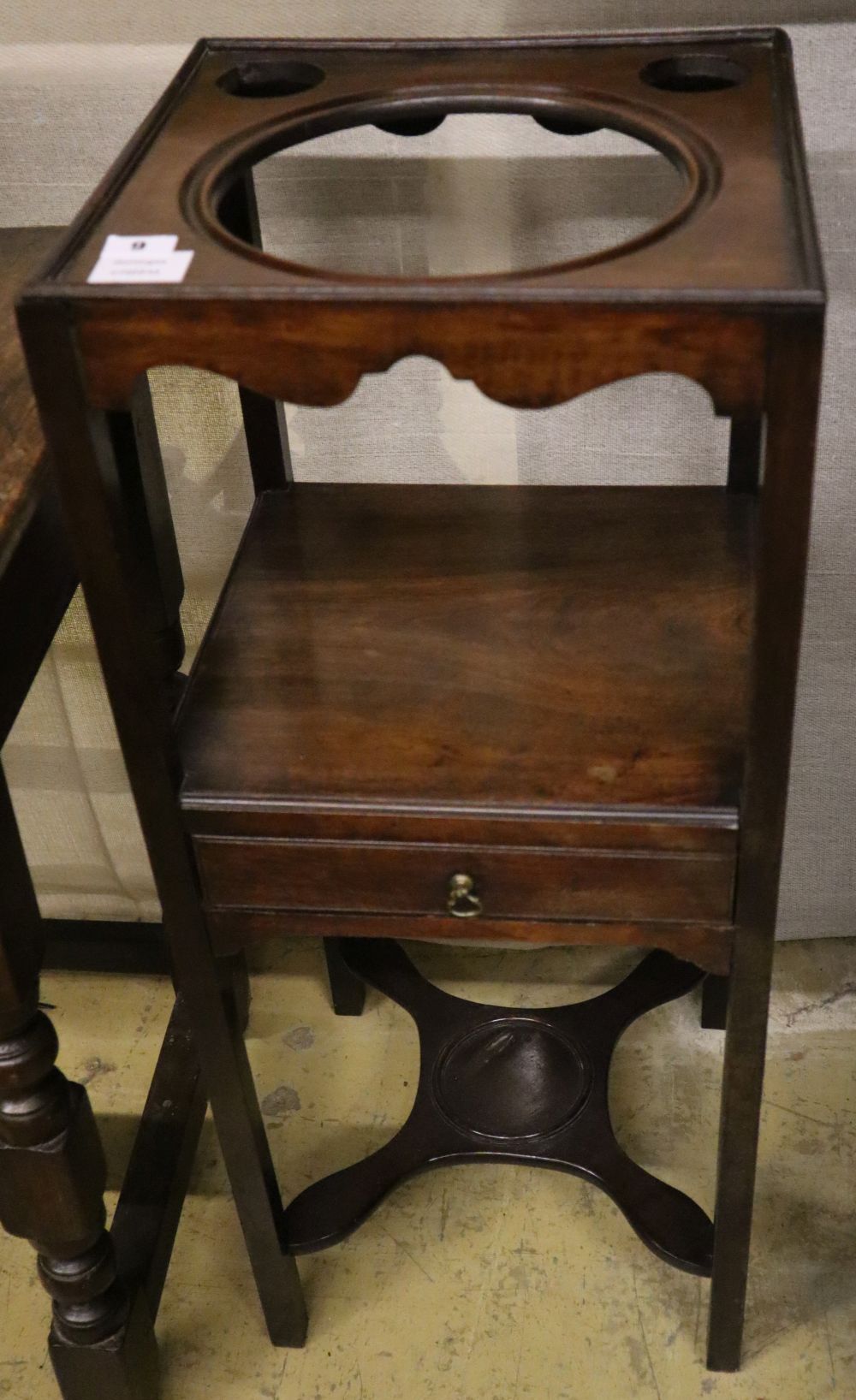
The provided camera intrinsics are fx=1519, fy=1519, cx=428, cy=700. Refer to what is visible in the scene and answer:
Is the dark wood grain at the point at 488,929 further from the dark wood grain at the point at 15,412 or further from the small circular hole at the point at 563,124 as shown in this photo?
the small circular hole at the point at 563,124

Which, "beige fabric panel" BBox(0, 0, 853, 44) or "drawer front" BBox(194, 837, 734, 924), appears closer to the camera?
"drawer front" BBox(194, 837, 734, 924)

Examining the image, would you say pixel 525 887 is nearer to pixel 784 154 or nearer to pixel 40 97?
pixel 784 154

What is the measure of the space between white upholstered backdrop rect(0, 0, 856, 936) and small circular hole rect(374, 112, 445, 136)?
0.42 ft

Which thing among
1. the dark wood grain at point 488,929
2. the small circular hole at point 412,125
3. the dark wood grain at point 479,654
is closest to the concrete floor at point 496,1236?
the dark wood grain at point 488,929

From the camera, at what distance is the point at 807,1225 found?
142 cm

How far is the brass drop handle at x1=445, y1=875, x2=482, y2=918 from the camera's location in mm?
1004

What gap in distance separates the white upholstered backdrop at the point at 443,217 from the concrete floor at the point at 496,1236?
1.17 feet

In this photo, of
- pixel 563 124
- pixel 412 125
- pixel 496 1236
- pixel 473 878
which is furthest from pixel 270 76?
→ pixel 496 1236

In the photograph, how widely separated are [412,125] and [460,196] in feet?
0.51

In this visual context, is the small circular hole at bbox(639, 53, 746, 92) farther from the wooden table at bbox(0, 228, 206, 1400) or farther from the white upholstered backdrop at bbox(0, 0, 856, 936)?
the wooden table at bbox(0, 228, 206, 1400)

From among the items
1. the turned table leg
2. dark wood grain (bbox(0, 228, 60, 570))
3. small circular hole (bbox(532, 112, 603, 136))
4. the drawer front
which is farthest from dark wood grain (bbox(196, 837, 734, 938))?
small circular hole (bbox(532, 112, 603, 136))

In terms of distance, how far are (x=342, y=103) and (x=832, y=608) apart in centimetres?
69

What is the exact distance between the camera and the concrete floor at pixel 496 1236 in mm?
1330

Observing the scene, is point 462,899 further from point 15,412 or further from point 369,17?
point 369,17
